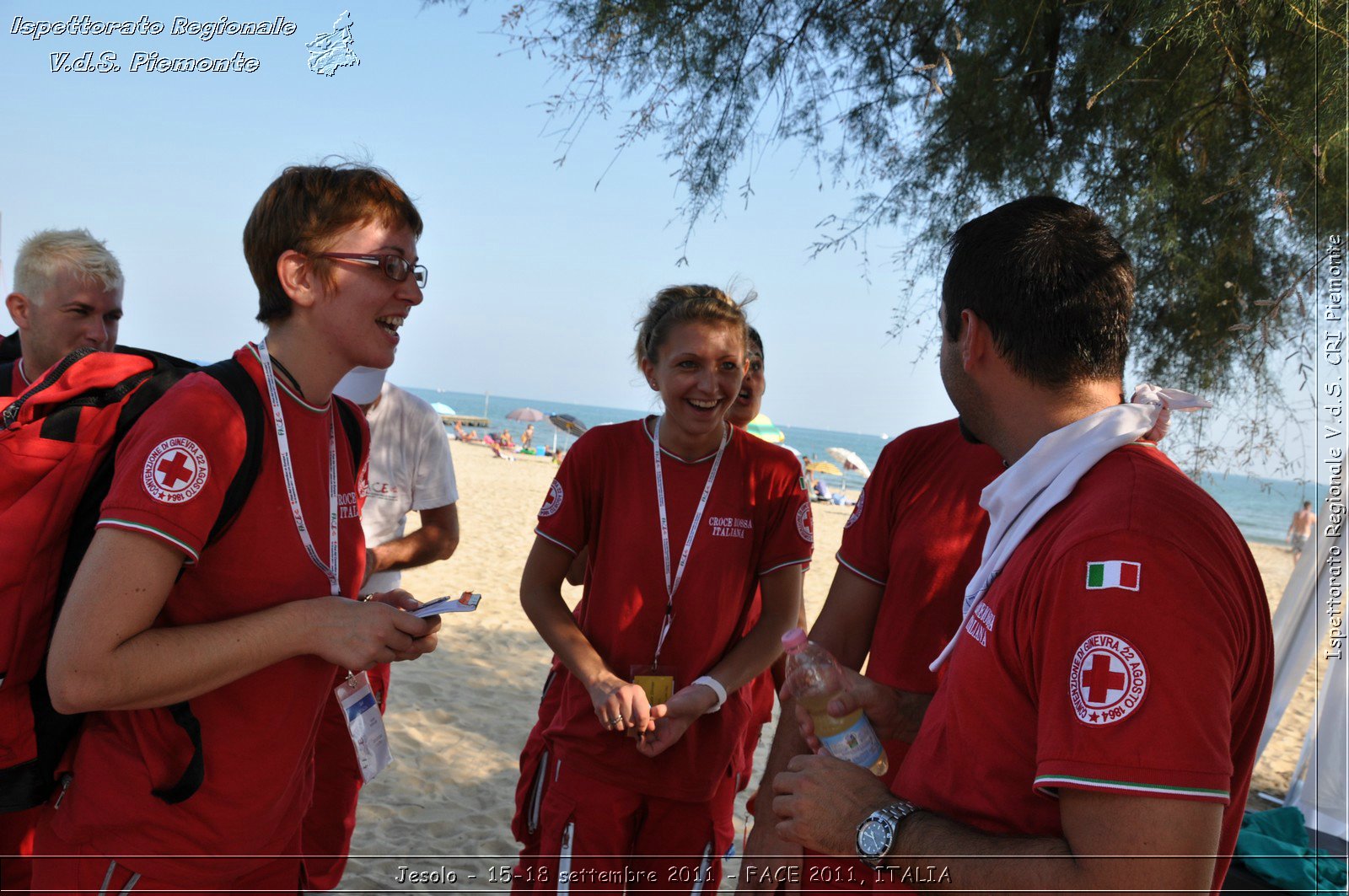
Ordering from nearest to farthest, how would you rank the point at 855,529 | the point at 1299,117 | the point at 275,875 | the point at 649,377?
the point at 275,875
the point at 855,529
the point at 1299,117
the point at 649,377

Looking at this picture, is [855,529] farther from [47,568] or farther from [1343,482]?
[1343,482]

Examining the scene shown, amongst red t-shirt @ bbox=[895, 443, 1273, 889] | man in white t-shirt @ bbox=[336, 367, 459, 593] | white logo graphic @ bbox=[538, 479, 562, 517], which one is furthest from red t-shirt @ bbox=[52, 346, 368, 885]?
man in white t-shirt @ bbox=[336, 367, 459, 593]

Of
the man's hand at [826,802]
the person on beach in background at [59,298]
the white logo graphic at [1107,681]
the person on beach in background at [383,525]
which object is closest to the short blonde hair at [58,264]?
the person on beach in background at [59,298]

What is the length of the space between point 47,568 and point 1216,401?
450cm

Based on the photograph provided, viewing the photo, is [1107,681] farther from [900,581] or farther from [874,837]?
[900,581]

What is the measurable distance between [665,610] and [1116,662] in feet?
6.72

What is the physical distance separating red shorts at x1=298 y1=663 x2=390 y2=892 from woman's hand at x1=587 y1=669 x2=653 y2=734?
120 cm

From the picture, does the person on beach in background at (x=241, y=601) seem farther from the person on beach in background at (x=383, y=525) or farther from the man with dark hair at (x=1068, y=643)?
the person on beach in background at (x=383, y=525)

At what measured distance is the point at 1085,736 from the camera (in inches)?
49.9

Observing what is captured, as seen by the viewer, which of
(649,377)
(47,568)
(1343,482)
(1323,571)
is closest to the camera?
(47,568)

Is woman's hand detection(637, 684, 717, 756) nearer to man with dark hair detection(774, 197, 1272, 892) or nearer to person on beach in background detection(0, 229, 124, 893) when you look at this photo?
man with dark hair detection(774, 197, 1272, 892)

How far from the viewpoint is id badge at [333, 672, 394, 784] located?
2.43 meters

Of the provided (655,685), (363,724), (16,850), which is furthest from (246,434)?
(16,850)

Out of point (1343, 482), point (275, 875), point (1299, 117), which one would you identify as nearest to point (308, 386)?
point (275, 875)
